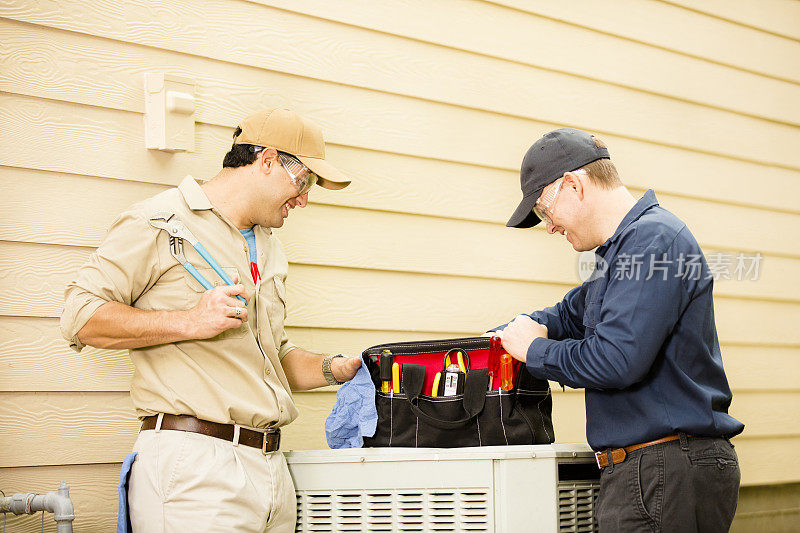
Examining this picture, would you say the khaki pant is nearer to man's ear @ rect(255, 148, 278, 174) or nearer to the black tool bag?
the black tool bag

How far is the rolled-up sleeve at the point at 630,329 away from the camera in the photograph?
1939 millimetres

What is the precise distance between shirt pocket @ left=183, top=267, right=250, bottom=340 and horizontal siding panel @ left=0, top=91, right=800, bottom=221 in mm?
532

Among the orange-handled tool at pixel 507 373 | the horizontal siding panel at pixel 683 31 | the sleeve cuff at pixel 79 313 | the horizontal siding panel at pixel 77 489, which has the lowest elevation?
the horizontal siding panel at pixel 77 489

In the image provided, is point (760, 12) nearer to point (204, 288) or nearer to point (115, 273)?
point (204, 288)

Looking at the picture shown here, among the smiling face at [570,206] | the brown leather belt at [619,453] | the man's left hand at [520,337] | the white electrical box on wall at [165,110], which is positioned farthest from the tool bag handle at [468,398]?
the white electrical box on wall at [165,110]

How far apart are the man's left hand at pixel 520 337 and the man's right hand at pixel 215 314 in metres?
0.70

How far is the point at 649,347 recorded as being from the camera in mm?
1942

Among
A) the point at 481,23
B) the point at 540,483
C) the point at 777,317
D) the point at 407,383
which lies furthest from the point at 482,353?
the point at 777,317

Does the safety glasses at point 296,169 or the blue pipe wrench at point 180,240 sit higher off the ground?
the safety glasses at point 296,169

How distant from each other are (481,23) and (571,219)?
1.43 m

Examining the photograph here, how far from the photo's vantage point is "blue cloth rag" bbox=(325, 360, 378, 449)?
2.38 m

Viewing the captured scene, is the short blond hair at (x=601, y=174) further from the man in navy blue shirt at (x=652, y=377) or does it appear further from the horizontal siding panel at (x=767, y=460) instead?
the horizontal siding panel at (x=767, y=460)

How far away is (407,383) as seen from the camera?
233 cm

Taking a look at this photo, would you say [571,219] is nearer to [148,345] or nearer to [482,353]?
[482,353]
